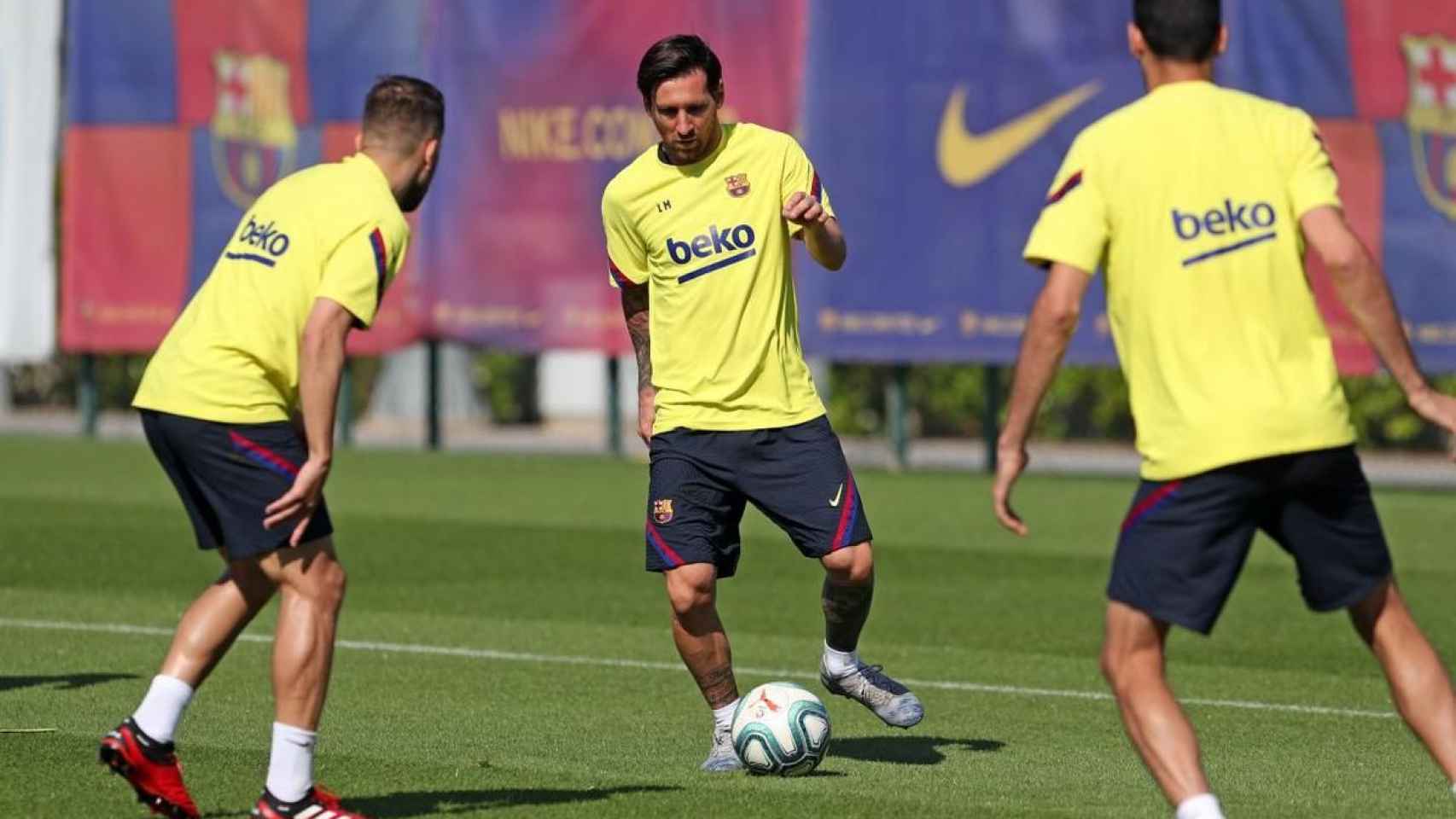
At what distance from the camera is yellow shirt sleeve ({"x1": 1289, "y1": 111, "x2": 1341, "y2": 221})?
6125mm

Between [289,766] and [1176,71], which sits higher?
[1176,71]

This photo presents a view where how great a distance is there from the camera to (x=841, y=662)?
8773mm

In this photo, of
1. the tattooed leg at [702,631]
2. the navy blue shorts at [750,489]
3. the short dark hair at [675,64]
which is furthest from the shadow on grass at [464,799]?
the short dark hair at [675,64]

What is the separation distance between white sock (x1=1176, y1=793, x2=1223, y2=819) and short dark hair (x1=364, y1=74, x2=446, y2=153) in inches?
101

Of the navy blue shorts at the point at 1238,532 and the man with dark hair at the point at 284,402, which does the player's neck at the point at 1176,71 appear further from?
the man with dark hair at the point at 284,402

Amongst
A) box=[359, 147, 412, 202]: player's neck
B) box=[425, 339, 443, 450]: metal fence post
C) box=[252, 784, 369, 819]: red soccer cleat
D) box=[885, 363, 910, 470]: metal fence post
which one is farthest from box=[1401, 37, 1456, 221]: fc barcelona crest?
box=[252, 784, 369, 819]: red soccer cleat

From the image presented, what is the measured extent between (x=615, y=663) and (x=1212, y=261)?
543cm

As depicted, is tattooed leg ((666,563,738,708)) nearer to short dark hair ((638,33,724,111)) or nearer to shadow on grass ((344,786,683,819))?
shadow on grass ((344,786,683,819))


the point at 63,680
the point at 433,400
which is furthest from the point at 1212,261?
the point at 433,400

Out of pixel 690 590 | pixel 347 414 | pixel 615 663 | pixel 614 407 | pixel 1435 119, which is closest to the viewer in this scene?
pixel 690 590

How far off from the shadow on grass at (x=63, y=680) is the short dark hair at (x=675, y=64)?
11.1 feet

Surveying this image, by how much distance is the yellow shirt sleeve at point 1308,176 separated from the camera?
6.12 m

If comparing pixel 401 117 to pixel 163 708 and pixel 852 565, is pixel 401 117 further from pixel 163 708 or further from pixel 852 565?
pixel 852 565

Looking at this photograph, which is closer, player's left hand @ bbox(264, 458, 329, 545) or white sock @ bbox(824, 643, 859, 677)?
player's left hand @ bbox(264, 458, 329, 545)
